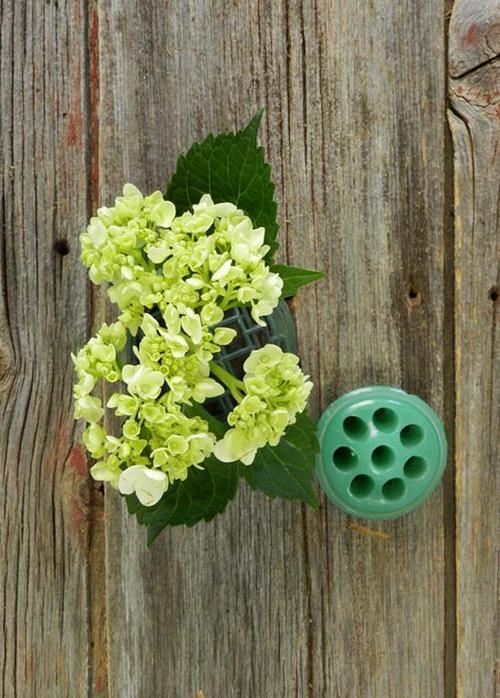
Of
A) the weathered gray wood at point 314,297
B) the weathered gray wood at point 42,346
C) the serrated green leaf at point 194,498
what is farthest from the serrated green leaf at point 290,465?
the weathered gray wood at point 42,346

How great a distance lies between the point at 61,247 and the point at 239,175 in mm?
268

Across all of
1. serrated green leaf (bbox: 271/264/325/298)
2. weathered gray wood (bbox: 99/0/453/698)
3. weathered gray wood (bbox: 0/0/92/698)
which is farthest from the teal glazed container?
weathered gray wood (bbox: 0/0/92/698)

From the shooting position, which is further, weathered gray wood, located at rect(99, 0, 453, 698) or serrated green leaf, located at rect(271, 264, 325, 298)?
weathered gray wood, located at rect(99, 0, 453, 698)

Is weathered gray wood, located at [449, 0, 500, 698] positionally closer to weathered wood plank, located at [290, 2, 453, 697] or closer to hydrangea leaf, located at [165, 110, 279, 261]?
weathered wood plank, located at [290, 2, 453, 697]

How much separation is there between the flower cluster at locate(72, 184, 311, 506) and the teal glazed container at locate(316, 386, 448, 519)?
0.21 meters

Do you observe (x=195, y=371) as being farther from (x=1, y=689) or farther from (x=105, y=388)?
(x=1, y=689)

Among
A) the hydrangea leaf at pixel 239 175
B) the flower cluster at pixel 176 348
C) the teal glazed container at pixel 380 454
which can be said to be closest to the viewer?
the flower cluster at pixel 176 348

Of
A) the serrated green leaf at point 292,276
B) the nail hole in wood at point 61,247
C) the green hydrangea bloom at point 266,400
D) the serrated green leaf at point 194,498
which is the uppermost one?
the nail hole in wood at point 61,247

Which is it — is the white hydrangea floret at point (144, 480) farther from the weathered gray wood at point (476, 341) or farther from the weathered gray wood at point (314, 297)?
the weathered gray wood at point (476, 341)

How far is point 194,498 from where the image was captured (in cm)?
70

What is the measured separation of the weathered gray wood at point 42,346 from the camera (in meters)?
0.83

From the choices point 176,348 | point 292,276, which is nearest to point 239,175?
point 292,276

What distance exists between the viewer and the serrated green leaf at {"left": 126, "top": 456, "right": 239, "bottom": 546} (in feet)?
2.27

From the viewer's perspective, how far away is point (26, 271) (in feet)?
2.77
